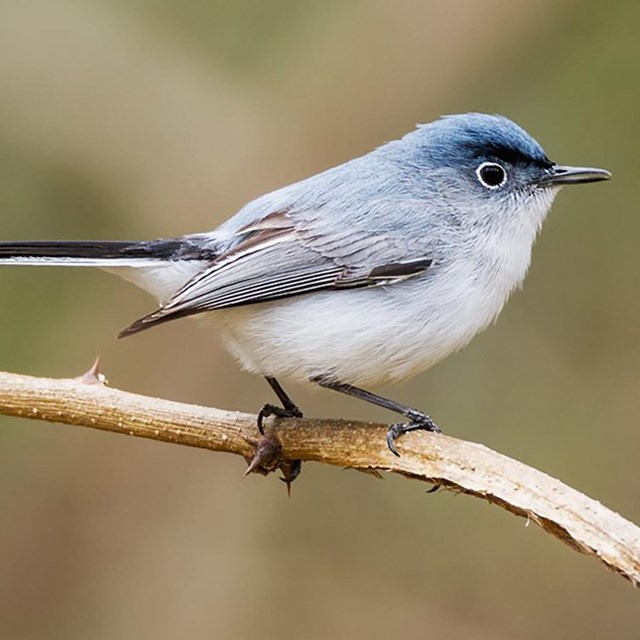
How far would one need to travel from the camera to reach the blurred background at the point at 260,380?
18.1 ft

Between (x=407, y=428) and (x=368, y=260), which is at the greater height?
(x=368, y=260)

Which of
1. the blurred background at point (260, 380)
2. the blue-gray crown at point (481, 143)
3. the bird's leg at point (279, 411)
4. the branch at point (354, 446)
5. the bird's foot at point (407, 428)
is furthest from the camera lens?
the blurred background at point (260, 380)

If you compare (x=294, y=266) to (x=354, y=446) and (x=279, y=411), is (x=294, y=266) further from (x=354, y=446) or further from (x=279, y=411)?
(x=354, y=446)

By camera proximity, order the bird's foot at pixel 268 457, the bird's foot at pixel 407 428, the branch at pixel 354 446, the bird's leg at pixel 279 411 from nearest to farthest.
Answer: the branch at pixel 354 446 → the bird's foot at pixel 407 428 → the bird's foot at pixel 268 457 → the bird's leg at pixel 279 411

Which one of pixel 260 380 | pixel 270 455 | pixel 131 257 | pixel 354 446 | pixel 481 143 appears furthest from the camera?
pixel 260 380

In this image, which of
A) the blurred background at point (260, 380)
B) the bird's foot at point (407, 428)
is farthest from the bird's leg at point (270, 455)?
the blurred background at point (260, 380)

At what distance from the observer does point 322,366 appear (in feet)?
11.9

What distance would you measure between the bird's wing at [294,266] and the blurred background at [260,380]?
2.11 meters

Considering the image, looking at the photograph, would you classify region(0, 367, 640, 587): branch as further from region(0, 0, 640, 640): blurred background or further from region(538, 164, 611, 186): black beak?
region(0, 0, 640, 640): blurred background

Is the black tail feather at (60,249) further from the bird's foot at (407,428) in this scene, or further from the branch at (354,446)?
the bird's foot at (407,428)

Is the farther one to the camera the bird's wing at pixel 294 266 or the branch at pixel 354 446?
the bird's wing at pixel 294 266

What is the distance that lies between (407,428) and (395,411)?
10.3 inches

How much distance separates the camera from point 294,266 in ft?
12.3

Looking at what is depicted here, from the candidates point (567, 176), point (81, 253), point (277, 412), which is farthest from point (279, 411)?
point (567, 176)
